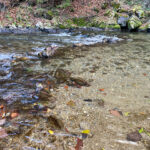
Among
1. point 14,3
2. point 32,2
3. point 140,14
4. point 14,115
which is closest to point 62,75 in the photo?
point 14,115

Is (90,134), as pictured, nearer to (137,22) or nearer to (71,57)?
(71,57)

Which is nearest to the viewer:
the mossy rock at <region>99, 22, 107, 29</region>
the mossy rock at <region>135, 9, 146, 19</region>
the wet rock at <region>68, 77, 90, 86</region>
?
the wet rock at <region>68, 77, 90, 86</region>

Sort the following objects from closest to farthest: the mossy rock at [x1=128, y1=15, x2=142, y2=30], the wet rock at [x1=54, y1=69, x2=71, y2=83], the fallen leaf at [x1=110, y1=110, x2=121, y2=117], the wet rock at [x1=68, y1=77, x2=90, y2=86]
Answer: the fallen leaf at [x1=110, y1=110, x2=121, y2=117] < the wet rock at [x1=68, y1=77, x2=90, y2=86] < the wet rock at [x1=54, y1=69, x2=71, y2=83] < the mossy rock at [x1=128, y1=15, x2=142, y2=30]

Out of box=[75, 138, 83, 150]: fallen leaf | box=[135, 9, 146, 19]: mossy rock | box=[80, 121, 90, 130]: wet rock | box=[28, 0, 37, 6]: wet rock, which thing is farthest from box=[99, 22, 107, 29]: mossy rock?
box=[75, 138, 83, 150]: fallen leaf

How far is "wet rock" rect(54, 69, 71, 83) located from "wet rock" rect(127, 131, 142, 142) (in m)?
2.00

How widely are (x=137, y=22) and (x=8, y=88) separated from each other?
15.7 meters

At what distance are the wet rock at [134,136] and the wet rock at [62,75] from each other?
200cm

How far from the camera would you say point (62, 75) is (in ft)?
12.1

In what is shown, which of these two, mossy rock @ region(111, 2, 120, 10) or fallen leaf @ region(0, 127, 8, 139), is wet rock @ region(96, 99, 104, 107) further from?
mossy rock @ region(111, 2, 120, 10)

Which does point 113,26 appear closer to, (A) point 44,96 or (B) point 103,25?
(B) point 103,25

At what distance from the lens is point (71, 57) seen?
5.43 m

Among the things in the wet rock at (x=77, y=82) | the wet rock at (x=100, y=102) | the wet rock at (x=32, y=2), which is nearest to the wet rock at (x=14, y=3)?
the wet rock at (x=32, y=2)

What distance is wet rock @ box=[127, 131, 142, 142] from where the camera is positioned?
5.85 ft

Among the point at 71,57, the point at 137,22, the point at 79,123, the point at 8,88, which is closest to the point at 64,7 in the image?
the point at 137,22
